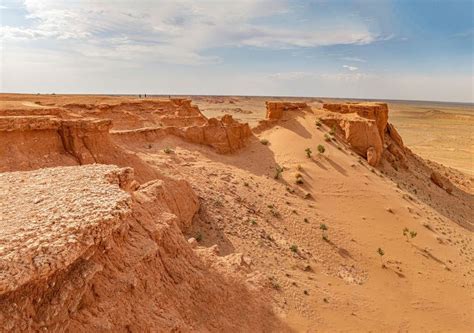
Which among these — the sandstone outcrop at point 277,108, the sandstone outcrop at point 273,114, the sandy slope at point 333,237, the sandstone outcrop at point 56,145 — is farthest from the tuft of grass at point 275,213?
the sandstone outcrop at point 277,108

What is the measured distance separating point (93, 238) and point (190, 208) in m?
6.61

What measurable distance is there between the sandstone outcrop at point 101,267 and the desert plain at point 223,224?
2 centimetres

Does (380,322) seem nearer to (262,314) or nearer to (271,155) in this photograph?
(262,314)

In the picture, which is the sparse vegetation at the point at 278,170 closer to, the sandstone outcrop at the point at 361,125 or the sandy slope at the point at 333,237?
the sandy slope at the point at 333,237

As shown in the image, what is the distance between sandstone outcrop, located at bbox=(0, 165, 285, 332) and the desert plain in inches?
1.0

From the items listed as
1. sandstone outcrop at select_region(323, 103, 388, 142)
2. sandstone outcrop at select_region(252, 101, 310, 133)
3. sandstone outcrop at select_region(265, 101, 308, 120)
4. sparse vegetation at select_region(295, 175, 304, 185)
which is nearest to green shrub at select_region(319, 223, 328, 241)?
sparse vegetation at select_region(295, 175, 304, 185)

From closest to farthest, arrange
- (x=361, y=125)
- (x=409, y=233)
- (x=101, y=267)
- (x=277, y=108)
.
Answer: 1. (x=101, y=267)
2. (x=409, y=233)
3. (x=361, y=125)
4. (x=277, y=108)

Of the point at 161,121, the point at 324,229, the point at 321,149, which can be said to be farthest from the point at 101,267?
the point at 321,149

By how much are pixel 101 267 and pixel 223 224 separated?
265 inches

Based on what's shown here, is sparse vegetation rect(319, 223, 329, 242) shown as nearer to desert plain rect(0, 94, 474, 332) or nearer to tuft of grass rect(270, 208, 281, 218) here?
desert plain rect(0, 94, 474, 332)

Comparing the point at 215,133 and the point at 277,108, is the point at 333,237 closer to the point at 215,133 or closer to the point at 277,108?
the point at 215,133

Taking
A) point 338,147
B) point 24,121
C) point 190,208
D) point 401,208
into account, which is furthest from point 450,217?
point 24,121

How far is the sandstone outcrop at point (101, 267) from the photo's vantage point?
450 centimetres

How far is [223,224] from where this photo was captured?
12031 mm
